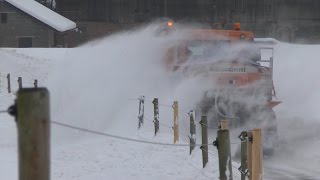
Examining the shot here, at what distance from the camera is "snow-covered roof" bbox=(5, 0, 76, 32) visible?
132 feet

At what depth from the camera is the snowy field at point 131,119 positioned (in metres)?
8.69

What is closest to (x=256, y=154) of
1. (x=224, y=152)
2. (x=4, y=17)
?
(x=224, y=152)

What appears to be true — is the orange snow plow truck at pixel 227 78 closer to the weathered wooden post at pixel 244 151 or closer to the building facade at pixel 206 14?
the weathered wooden post at pixel 244 151

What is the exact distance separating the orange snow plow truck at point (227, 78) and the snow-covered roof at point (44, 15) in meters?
28.3

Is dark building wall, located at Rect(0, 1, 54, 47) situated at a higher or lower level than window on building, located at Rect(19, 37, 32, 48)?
higher

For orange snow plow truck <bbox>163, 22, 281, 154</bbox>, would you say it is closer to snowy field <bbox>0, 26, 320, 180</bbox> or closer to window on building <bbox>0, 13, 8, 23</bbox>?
snowy field <bbox>0, 26, 320, 180</bbox>

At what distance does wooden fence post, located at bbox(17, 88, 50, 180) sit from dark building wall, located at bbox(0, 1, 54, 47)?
38634mm

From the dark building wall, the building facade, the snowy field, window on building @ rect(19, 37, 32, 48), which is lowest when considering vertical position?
the snowy field

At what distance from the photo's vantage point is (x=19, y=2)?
41438mm

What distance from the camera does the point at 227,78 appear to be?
12.4 m

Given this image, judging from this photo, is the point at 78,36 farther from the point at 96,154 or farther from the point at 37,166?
the point at 37,166

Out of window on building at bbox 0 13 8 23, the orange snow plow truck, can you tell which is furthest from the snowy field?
window on building at bbox 0 13 8 23

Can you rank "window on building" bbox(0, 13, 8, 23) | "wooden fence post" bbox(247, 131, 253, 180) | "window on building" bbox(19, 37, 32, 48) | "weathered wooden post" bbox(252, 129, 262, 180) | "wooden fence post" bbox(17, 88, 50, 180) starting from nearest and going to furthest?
"wooden fence post" bbox(17, 88, 50, 180) < "weathered wooden post" bbox(252, 129, 262, 180) < "wooden fence post" bbox(247, 131, 253, 180) < "window on building" bbox(19, 37, 32, 48) < "window on building" bbox(0, 13, 8, 23)

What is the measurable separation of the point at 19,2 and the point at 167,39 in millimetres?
30396
